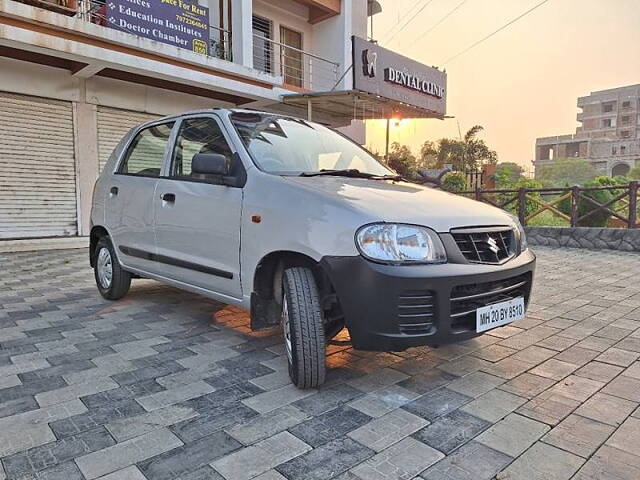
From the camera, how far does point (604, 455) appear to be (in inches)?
69.7

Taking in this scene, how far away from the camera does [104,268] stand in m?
4.38

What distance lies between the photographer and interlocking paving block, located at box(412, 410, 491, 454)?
185 cm

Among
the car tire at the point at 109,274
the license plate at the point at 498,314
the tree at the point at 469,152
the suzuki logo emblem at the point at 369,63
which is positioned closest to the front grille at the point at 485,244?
the license plate at the point at 498,314

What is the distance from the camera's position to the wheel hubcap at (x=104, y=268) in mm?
4270

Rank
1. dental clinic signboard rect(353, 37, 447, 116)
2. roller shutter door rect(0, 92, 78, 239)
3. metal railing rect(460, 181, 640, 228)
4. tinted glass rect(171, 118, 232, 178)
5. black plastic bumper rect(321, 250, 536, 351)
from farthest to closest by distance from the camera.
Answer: dental clinic signboard rect(353, 37, 447, 116) < metal railing rect(460, 181, 640, 228) < roller shutter door rect(0, 92, 78, 239) < tinted glass rect(171, 118, 232, 178) < black plastic bumper rect(321, 250, 536, 351)

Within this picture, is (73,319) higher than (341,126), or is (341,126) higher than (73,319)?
(341,126)

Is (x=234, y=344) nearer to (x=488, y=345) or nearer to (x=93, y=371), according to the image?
(x=93, y=371)

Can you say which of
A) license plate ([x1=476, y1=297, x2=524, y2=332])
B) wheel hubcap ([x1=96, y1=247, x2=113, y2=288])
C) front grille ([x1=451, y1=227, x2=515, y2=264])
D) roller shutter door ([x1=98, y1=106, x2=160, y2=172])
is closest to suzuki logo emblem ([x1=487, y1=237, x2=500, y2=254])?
front grille ([x1=451, y1=227, x2=515, y2=264])

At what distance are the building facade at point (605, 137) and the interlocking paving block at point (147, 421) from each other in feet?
246

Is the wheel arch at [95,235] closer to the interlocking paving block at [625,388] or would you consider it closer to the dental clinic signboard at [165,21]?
the interlocking paving block at [625,388]

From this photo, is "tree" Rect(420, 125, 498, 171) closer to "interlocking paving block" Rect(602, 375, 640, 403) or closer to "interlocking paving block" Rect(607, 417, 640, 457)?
"interlocking paving block" Rect(602, 375, 640, 403)

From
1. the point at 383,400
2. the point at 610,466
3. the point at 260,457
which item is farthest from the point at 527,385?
the point at 260,457

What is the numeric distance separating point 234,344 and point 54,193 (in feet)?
24.1

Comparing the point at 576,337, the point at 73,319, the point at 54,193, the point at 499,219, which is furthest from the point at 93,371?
the point at 54,193
